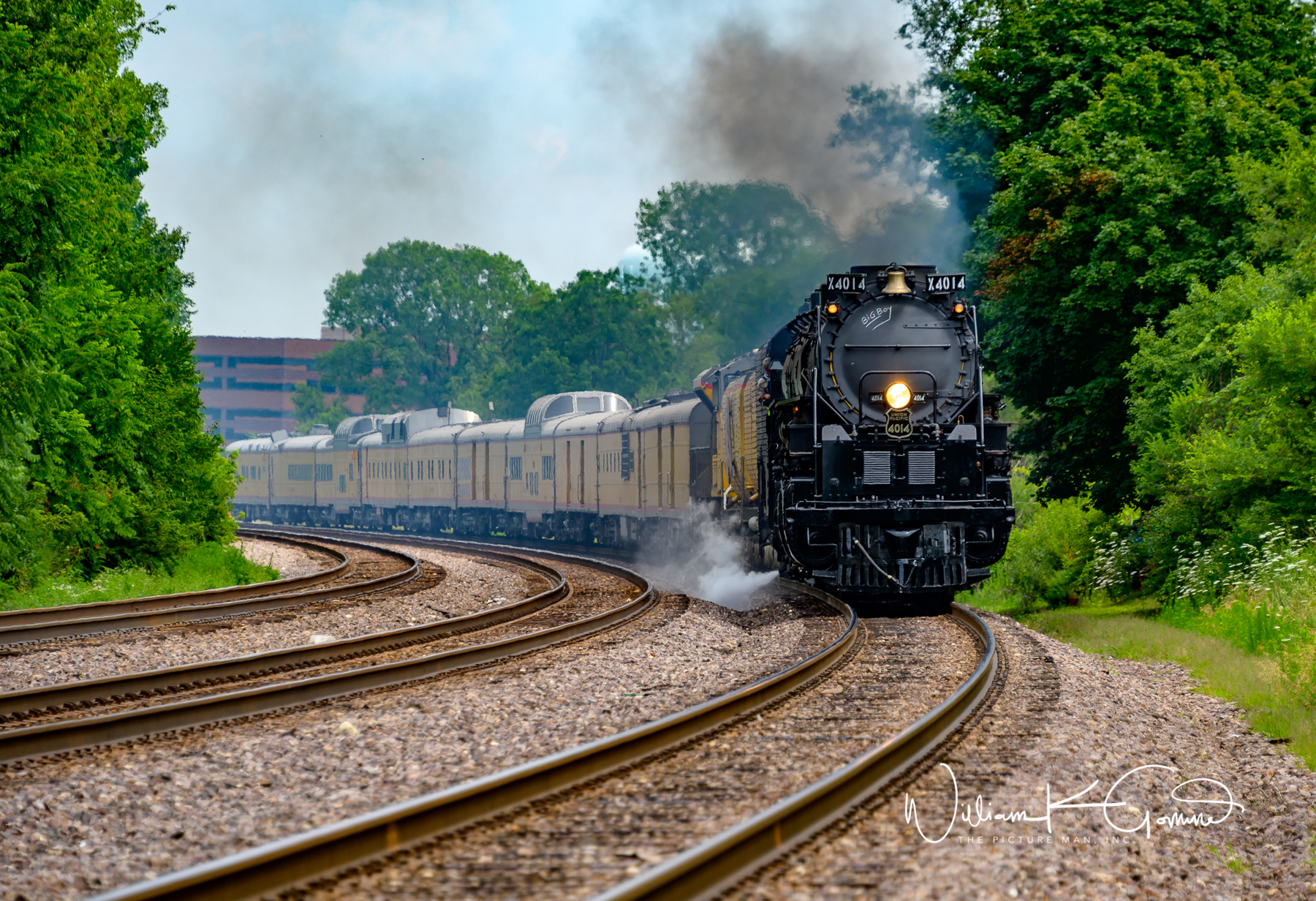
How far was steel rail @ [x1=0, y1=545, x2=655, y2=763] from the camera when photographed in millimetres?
7629

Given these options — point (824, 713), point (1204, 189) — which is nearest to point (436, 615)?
point (824, 713)

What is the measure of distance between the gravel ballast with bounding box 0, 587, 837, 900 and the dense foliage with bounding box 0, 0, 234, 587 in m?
8.37

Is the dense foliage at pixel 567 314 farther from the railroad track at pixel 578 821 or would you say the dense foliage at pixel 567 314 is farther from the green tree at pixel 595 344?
the railroad track at pixel 578 821

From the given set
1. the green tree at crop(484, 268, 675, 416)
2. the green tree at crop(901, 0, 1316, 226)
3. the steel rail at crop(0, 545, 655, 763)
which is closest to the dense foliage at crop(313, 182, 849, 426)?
the green tree at crop(484, 268, 675, 416)

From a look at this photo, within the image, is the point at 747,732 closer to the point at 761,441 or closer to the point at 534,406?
the point at 761,441

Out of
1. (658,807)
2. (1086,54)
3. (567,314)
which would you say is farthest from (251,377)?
(658,807)

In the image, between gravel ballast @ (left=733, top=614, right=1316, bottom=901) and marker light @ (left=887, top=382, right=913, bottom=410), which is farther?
marker light @ (left=887, top=382, right=913, bottom=410)

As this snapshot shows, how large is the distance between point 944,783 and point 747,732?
1.71 meters

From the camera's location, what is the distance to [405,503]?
4819cm

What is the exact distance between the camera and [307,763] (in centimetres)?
737

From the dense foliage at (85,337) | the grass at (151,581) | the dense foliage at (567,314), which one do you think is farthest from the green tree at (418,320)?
the grass at (151,581)

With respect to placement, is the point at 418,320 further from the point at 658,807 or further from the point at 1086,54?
the point at 658,807

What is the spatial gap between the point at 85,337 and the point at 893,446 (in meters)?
12.4

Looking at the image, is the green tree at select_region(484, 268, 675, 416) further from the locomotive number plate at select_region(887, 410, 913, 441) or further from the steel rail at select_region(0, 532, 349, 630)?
the locomotive number plate at select_region(887, 410, 913, 441)
